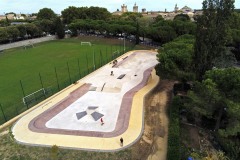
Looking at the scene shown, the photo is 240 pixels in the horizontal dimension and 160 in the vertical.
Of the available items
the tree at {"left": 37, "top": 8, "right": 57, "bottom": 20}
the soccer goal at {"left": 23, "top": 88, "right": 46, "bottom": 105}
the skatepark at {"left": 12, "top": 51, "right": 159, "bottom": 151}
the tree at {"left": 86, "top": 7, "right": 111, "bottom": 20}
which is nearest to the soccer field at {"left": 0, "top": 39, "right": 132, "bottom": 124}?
the soccer goal at {"left": 23, "top": 88, "right": 46, "bottom": 105}

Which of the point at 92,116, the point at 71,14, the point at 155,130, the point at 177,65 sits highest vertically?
the point at 71,14

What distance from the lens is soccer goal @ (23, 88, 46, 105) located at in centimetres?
2550

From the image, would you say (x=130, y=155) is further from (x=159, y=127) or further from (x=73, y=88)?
(x=73, y=88)

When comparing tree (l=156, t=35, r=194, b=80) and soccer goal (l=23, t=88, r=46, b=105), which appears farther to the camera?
soccer goal (l=23, t=88, r=46, b=105)

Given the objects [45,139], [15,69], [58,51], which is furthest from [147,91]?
[58,51]

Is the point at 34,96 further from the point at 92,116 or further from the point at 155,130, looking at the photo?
the point at 155,130

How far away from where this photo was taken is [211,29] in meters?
22.6

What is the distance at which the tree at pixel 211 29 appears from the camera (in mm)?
22688

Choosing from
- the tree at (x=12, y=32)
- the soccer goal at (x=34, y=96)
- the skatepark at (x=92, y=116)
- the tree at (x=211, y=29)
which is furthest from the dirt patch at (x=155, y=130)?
the tree at (x=12, y=32)

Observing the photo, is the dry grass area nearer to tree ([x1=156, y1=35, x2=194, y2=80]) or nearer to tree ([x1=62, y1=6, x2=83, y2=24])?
tree ([x1=156, y1=35, x2=194, y2=80])

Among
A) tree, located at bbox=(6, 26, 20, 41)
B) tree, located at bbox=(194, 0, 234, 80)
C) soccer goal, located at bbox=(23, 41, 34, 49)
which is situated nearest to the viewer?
tree, located at bbox=(194, 0, 234, 80)

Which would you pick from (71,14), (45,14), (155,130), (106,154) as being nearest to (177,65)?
(155,130)

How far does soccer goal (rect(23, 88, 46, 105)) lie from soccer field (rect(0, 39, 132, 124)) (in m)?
0.22

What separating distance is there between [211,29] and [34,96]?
23.1 metres
